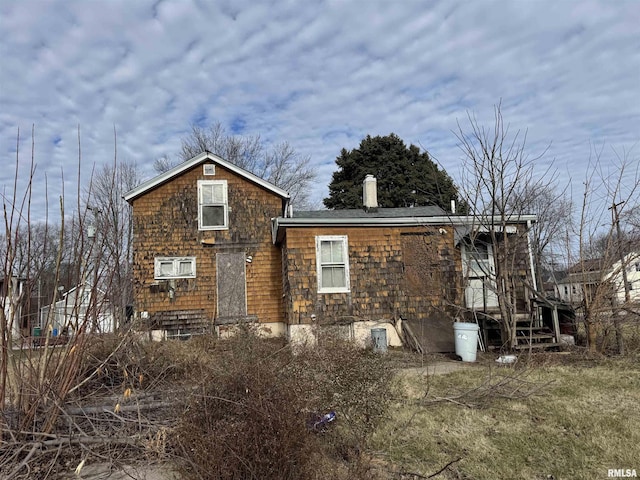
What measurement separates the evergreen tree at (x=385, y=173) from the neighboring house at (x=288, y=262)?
1405 centimetres

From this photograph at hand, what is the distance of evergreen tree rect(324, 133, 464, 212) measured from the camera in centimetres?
2870

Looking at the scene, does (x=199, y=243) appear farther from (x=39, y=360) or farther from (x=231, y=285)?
(x=39, y=360)

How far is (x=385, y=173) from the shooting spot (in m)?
29.6

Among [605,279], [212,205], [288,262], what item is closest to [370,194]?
[288,262]

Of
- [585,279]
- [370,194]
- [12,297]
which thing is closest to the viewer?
[12,297]

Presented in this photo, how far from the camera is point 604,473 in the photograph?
3.76 metres

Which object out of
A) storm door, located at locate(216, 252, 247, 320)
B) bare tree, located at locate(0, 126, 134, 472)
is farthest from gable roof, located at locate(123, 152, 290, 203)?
bare tree, located at locate(0, 126, 134, 472)

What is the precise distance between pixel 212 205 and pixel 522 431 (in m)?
11.1

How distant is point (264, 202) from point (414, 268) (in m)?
5.32

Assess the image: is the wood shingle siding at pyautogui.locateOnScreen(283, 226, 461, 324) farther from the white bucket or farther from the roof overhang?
the white bucket

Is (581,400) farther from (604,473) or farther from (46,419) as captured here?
(46,419)

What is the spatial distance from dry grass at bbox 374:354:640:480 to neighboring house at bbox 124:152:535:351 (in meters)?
3.82

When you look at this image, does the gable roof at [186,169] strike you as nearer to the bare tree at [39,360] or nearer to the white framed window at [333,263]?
the white framed window at [333,263]

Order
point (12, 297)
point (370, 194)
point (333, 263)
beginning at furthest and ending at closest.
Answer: point (370, 194)
point (333, 263)
point (12, 297)
